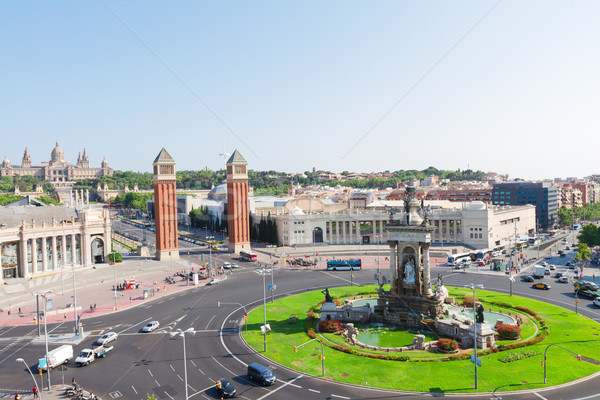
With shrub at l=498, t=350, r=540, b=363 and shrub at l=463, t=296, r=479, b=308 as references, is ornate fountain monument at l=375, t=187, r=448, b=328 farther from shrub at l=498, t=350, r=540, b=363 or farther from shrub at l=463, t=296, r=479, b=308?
shrub at l=498, t=350, r=540, b=363

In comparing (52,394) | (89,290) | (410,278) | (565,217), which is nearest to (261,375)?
(52,394)

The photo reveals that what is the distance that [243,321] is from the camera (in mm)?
60406

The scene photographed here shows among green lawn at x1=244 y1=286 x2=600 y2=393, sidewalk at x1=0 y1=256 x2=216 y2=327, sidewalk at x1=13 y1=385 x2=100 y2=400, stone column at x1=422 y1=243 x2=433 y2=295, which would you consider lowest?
sidewalk at x1=0 y1=256 x2=216 y2=327

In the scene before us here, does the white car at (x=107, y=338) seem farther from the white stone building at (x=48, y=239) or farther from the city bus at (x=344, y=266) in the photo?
the city bus at (x=344, y=266)

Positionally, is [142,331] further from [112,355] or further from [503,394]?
[503,394]

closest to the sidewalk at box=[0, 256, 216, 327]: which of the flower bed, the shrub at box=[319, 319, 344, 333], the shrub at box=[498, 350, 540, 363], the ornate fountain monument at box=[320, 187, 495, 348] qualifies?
the shrub at box=[319, 319, 344, 333]

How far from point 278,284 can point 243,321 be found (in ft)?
78.9

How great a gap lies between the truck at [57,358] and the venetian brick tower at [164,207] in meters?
67.2

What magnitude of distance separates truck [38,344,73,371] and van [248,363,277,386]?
20393 mm

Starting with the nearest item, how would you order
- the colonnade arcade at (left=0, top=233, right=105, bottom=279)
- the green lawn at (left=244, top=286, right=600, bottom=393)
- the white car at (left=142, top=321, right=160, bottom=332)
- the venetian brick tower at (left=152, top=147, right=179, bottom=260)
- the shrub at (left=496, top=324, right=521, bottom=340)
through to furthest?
the green lawn at (left=244, top=286, right=600, bottom=393) < the shrub at (left=496, top=324, right=521, bottom=340) < the white car at (left=142, top=321, right=160, bottom=332) < the colonnade arcade at (left=0, top=233, right=105, bottom=279) < the venetian brick tower at (left=152, top=147, right=179, bottom=260)

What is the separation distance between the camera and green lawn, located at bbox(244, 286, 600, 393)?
39.7 m

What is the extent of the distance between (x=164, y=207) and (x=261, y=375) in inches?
3286

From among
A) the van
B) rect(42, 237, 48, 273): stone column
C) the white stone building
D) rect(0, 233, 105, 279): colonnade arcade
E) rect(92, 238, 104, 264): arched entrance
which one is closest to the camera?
the van

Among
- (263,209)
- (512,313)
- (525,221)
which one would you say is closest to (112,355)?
(512,313)
